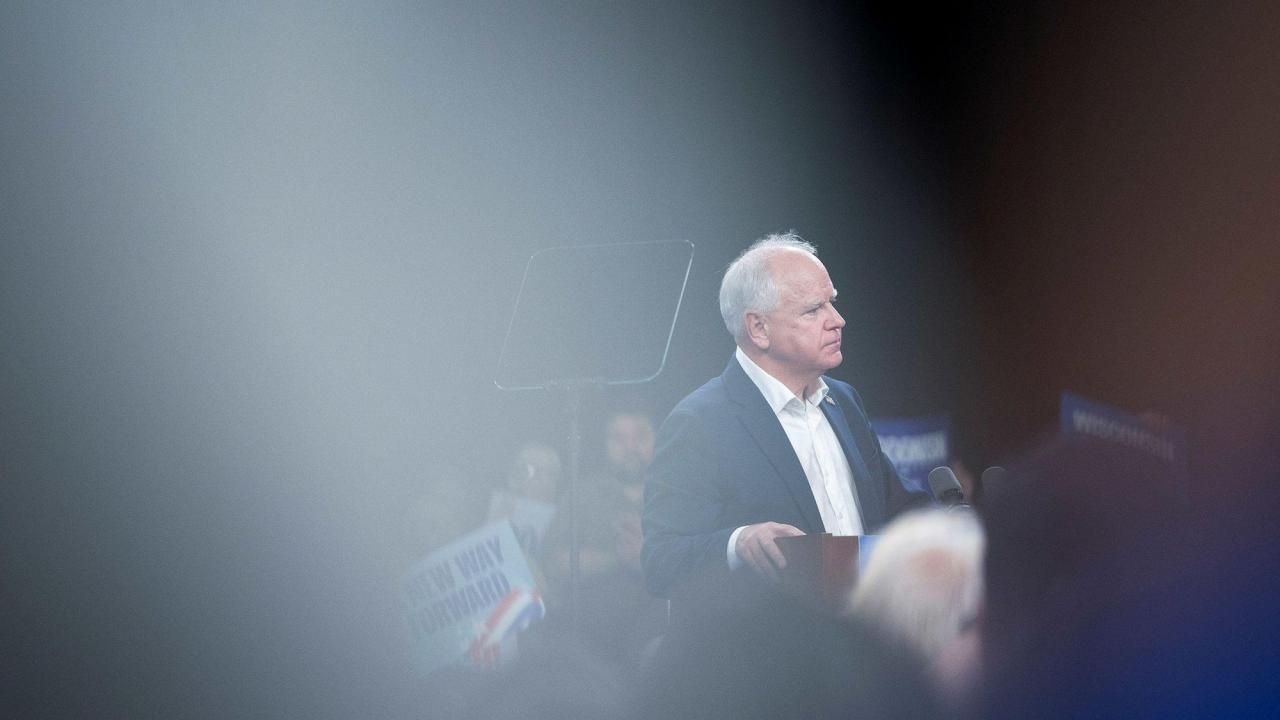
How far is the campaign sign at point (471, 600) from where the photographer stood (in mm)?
2236

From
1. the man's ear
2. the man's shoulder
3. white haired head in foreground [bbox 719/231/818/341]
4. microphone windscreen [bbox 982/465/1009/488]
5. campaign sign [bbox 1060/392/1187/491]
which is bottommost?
campaign sign [bbox 1060/392/1187/491]

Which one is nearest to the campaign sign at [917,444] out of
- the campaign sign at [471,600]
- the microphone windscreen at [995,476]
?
the campaign sign at [471,600]

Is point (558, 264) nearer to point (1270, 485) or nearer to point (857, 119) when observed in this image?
point (857, 119)

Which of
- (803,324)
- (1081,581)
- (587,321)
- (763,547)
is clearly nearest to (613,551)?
(587,321)

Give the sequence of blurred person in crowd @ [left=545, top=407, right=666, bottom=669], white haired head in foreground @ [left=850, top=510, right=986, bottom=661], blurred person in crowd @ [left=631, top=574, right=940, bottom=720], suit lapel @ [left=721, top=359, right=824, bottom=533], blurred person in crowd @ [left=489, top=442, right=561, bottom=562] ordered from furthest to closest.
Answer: blurred person in crowd @ [left=489, top=442, right=561, bottom=562], blurred person in crowd @ [left=545, top=407, right=666, bottom=669], suit lapel @ [left=721, top=359, right=824, bottom=533], blurred person in crowd @ [left=631, top=574, right=940, bottom=720], white haired head in foreground @ [left=850, top=510, right=986, bottom=661]

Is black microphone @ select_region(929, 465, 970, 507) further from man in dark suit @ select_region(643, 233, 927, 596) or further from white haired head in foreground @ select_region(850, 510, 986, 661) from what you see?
man in dark suit @ select_region(643, 233, 927, 596)

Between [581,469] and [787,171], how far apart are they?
2.91 feet

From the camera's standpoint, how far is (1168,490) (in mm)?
1085

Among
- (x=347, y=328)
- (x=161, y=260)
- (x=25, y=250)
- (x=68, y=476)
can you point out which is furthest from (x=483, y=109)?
(x=68, y=476)

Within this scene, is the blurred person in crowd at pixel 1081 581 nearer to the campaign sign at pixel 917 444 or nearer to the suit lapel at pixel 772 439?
the suit lapel at pixel 772 439

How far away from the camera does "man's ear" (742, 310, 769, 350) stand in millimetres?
1804

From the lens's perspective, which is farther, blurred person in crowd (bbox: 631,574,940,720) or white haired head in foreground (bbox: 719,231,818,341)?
white haired head in foreground (bbox: 719,231,818,341)

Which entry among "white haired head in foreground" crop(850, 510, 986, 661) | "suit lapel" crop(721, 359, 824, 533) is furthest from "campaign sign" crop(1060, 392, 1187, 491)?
"white haired head in foreground" crop(850, 510, 986, 661)

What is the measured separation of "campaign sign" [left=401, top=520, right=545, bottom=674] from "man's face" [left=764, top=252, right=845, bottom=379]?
833 millimetres
